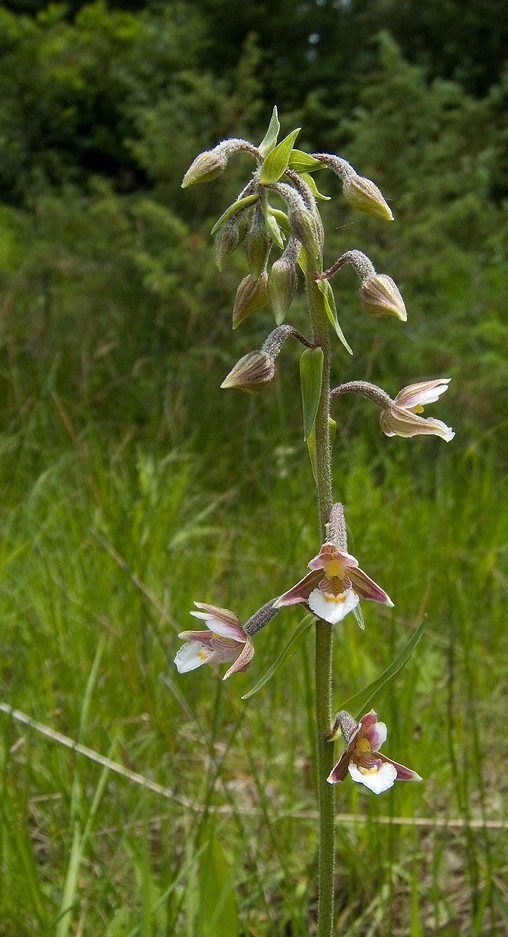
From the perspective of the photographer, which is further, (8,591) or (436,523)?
(436,523)

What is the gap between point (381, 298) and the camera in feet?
3.70

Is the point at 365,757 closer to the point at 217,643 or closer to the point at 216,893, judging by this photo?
the point at 217,643

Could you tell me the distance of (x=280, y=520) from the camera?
257cm

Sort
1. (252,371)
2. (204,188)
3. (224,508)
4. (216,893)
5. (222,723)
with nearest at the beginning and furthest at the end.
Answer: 1. (252,371)
2. (216,893)
3. (222,723)
4. (224,508)
5. (204,188)

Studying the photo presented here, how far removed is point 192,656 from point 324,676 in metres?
0.18

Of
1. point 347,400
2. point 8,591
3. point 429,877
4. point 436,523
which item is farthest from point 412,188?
point 429,877

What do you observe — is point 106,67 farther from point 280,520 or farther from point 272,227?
point 272,227

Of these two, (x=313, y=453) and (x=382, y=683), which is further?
(x=313, y=453)

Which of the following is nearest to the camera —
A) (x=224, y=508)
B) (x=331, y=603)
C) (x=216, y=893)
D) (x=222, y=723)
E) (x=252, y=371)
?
(x=331, y=603)

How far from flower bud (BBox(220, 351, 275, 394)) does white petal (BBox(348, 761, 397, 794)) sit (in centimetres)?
45

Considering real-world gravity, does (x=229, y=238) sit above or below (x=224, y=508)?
above

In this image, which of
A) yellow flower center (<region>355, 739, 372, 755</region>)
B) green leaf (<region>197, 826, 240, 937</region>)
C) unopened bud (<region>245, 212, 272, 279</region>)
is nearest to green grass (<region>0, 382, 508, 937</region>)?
green leaf (<region>197, 826, 240, 937</region>)

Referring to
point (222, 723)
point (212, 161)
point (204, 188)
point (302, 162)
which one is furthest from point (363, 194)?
point (204, 188)

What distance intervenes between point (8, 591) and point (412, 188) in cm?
241
